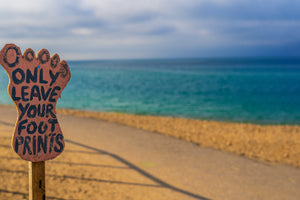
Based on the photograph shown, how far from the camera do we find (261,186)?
610 cm

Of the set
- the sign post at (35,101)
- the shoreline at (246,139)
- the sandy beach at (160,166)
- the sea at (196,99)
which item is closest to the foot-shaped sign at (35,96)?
the sign post at (35,101)

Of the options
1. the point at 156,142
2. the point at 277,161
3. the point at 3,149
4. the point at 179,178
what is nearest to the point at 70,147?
the point at 3,149

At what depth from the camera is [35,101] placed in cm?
340

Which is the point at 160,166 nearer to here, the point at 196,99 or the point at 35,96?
the point at 35,96

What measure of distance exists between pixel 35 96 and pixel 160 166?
4.21 m

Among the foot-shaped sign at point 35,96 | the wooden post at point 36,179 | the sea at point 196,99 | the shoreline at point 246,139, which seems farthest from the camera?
the sea at point 196,99

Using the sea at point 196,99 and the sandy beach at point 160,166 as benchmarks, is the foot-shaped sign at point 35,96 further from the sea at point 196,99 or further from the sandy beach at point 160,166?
the sea at point 196,99

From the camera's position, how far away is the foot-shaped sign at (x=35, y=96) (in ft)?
10.7

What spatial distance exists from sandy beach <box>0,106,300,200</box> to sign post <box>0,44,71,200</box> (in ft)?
6.84

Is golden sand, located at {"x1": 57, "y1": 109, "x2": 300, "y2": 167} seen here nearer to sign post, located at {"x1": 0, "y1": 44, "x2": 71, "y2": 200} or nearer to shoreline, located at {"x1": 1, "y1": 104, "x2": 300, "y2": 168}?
shoreline, located at {"x1": 1, "y1": 104, "x2": 300, "y2": 168}

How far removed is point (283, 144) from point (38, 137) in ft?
27.2

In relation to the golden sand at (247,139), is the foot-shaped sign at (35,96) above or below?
A: above

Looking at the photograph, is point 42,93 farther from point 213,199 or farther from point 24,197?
point 213,199

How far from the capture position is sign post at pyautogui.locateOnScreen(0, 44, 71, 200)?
3.25 m
